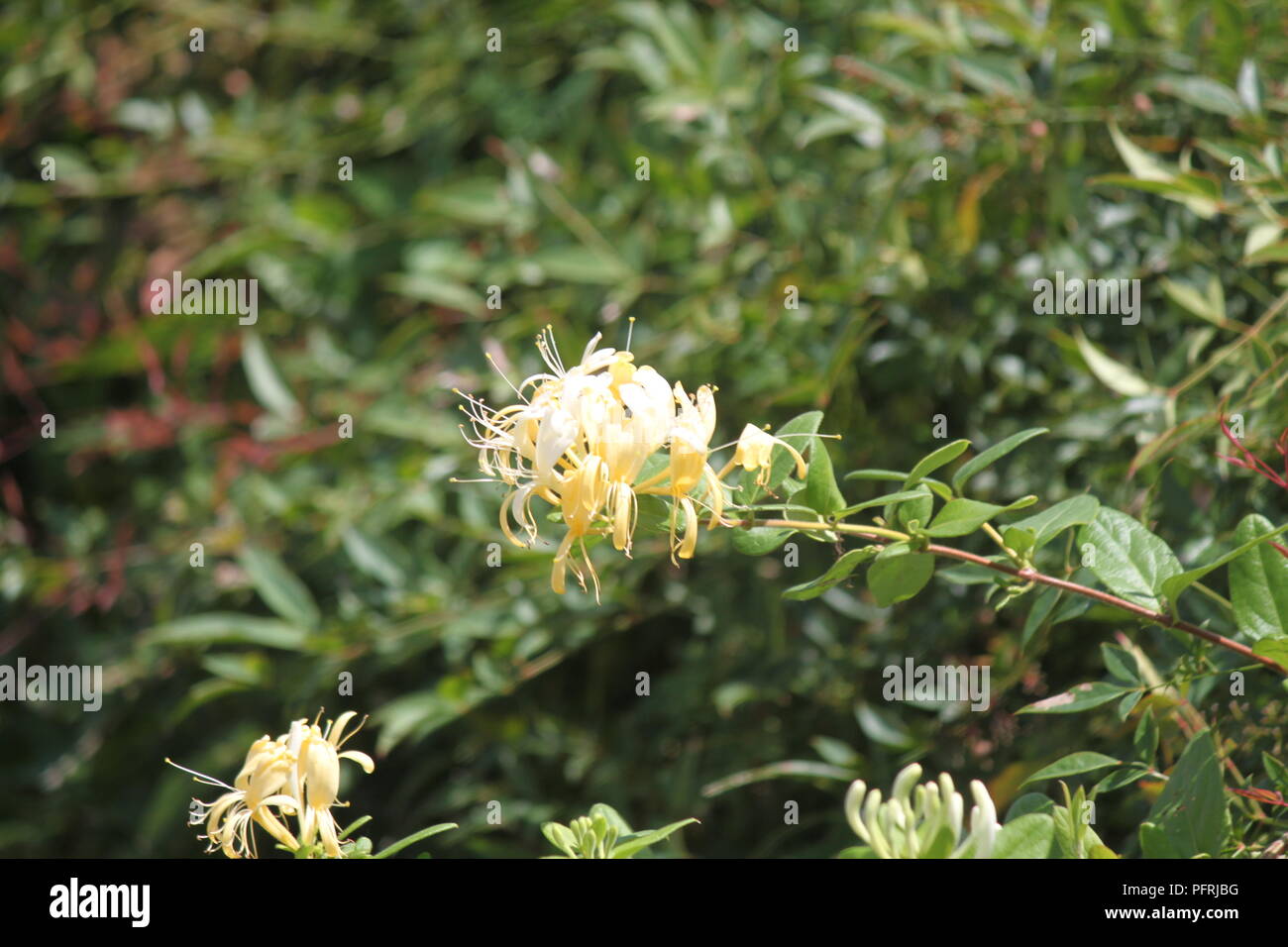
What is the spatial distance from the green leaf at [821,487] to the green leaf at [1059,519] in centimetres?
9

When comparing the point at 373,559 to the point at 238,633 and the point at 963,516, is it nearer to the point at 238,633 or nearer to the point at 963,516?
the point at 238,633

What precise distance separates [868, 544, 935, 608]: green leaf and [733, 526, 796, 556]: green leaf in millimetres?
50

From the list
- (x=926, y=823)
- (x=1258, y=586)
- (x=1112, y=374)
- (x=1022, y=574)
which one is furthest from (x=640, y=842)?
(x=1112, y=374)

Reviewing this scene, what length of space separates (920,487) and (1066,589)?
4.2 inches

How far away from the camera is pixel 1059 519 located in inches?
24.4

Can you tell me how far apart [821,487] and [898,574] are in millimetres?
60

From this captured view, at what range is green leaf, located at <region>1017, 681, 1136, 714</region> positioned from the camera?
24.7 inches

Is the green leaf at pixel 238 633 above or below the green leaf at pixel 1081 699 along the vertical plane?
above

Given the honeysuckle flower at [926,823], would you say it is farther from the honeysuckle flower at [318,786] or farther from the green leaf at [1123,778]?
the honeysuckle flower at [318,786]

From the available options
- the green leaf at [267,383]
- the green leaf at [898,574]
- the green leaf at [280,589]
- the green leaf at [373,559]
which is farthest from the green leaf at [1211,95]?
the green leaf at [267,383]

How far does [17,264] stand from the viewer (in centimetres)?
188

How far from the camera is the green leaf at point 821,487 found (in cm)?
62

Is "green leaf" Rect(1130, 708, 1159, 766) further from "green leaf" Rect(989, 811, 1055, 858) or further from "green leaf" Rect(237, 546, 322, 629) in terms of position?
"green leaf" Rect(237, 546, 322, 629)

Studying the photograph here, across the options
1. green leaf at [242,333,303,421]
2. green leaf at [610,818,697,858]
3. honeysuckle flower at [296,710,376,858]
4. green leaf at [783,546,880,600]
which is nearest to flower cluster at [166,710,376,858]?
honeysuckle flower at [296,710,376,858]
